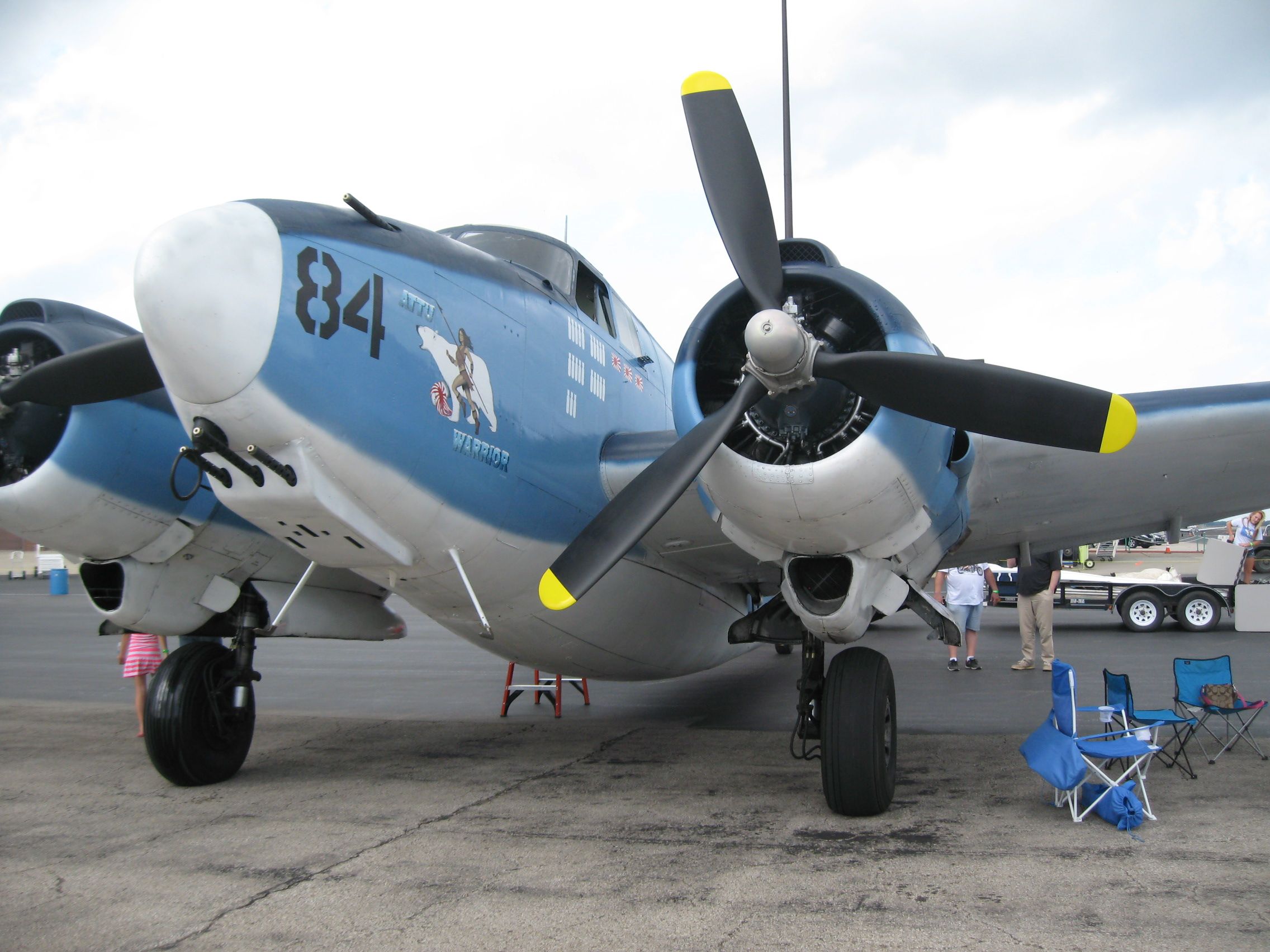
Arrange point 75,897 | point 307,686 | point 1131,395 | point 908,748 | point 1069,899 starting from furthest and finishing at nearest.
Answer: point 307,686
point 908,748
point 1131,395
point 75,897
point 1069,899

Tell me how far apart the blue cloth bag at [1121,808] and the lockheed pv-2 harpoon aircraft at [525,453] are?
119 centimetres

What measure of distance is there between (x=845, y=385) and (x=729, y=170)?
1.67 meters

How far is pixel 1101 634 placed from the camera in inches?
655

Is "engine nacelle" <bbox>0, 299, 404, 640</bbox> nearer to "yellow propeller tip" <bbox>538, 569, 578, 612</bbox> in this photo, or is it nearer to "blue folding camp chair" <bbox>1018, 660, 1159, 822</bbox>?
"yellow propeller tip" <bbox>538, 569, 578, 612</bbox>

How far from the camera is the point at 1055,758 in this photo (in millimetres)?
5152

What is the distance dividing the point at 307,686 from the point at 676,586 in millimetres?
6957

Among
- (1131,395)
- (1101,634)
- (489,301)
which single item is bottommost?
(1101,634)

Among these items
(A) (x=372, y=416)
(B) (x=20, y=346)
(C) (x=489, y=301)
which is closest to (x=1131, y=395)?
(C) (x=489, y=301)

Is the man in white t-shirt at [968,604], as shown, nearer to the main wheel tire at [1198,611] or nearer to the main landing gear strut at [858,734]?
the main wheel tire at [1198,611]

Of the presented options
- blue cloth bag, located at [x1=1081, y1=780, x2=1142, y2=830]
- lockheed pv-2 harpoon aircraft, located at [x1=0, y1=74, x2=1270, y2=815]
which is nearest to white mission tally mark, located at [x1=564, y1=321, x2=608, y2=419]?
lockheed pv-2 harpoon aircraft, located at [x1=0, y1=74, x2=1270, y2=815]

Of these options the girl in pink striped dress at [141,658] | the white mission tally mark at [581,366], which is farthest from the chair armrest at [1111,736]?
the girl in pink striped dress at [141,658]

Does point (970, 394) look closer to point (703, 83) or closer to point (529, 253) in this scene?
point (703, 83)

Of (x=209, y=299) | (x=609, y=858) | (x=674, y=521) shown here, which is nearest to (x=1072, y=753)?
(x=609, y=858)

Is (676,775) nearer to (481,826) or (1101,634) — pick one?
(481,826)
